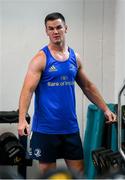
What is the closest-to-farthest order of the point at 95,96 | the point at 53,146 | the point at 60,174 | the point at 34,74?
the point at 60,174 < the point at 34,74 < the point at 53,146 < the point at 95,96

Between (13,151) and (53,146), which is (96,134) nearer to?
(13,151)

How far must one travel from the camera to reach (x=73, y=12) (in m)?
3.94

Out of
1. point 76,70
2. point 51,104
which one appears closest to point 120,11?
point 76,70

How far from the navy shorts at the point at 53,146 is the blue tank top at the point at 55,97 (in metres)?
0.04

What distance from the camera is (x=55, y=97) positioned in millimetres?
2482

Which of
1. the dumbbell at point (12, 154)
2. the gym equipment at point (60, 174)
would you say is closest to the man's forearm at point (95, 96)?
the dumbbell at point (12, 154)

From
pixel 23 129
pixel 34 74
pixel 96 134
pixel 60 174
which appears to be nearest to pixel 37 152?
pixel 23 129

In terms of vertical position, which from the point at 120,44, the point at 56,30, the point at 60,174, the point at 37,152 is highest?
the point at 56,30

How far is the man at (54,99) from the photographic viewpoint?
2.45 meters

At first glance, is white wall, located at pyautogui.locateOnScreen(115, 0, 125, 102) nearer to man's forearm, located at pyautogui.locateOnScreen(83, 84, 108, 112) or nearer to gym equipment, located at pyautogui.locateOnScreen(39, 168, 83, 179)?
man's forearm, located at pyautogui.locateOnScreen(83, 84, 108, 112)

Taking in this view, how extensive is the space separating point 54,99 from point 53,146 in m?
0.36

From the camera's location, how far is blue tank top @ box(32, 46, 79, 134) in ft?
8.04

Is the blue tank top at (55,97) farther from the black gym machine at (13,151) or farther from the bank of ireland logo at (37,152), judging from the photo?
the black gym machine at (13,151)

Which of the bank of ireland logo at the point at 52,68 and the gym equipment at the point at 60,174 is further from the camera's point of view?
the bank of ireland logo at the point at 52,68
